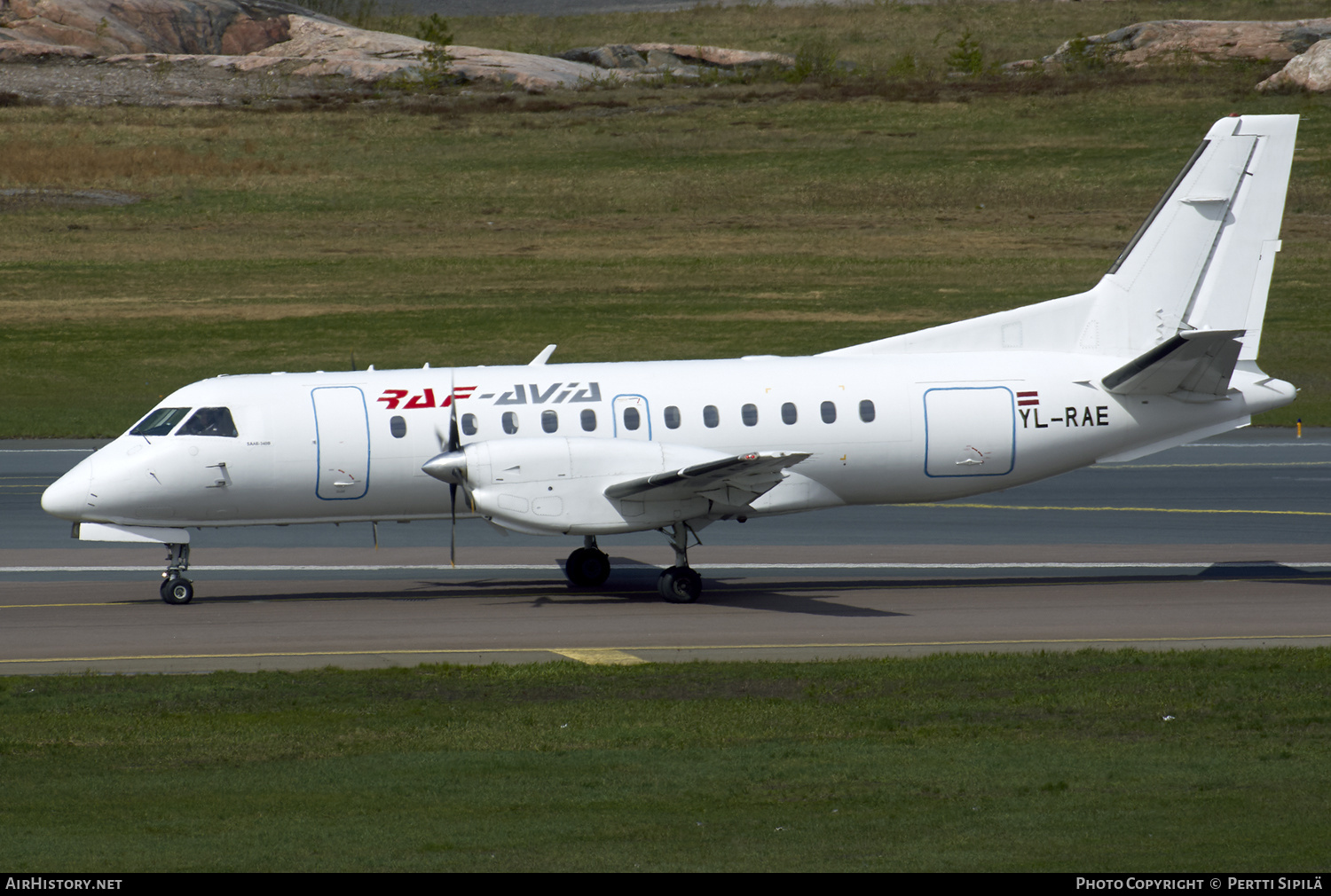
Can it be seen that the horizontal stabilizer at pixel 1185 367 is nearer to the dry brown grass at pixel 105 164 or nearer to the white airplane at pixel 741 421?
the white airplane at pixel 741 421

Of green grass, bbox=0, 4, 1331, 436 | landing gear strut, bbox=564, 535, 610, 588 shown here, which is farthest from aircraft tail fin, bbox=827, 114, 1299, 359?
green grass, bbox=0, 4, 1331, 436

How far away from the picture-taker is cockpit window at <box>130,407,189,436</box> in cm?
2230

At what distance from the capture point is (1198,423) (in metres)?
23.6

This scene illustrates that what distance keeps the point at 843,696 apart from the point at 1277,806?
5.44 meters

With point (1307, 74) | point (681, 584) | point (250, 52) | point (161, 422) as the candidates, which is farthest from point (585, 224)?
point (681, 584)

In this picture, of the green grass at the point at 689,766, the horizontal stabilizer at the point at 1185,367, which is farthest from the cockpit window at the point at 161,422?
the horizontal stabilizer at the point at 1185,367

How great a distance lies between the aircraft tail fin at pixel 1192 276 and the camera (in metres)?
24.1

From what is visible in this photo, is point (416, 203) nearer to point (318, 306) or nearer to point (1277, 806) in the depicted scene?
point (318, 306)

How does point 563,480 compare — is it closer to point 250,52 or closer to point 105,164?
point 105,164

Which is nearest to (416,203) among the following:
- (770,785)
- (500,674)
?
(500,674)

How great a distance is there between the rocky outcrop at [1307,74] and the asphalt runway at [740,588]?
63674 millimetres

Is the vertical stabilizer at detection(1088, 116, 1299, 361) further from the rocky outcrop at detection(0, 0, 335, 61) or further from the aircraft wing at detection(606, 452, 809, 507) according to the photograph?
the rocky outcrop at detection(0, 0, 335, 61)

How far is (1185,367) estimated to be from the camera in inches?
900

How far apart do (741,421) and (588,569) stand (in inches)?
137
